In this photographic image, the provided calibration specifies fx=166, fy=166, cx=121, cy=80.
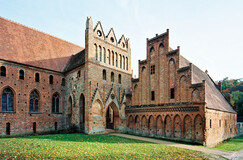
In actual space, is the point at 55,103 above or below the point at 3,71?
below

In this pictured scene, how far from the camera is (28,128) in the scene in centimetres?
2136

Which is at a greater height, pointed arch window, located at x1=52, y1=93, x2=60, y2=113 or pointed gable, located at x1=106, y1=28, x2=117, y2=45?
pointed gable, located at x1=106, y1=28, x2=117, y2=45

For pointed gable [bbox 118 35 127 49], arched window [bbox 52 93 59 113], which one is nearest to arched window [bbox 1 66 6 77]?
arched window [bbox 52 93 59 113]

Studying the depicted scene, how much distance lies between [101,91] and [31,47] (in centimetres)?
1238

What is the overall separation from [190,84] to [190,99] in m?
1.57

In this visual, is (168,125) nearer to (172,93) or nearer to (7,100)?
(172,93)

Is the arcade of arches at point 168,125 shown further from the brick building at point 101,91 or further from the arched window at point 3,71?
the arched window at point 3,71

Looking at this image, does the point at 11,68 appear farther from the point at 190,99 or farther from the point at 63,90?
the point at 190,99

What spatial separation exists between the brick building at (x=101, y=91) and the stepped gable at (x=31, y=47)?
12 cm

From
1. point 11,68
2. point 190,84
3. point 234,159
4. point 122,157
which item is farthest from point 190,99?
point 11,68

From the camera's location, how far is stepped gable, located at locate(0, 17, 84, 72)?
2188 centimetres

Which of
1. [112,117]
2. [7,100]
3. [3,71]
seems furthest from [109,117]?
[3,71]

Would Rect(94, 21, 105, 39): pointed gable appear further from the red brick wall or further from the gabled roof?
the red brick wall

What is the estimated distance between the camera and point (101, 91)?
2259 cm
